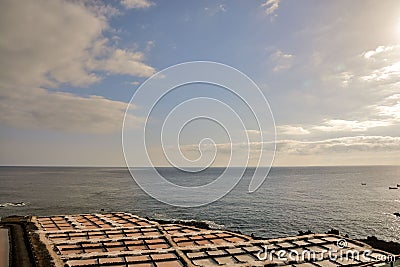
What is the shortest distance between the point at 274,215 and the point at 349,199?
44040mm

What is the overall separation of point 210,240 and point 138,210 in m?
60.6

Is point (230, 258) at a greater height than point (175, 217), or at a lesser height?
greater

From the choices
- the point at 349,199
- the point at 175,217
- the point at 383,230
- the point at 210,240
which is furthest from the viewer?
the point at 349,199

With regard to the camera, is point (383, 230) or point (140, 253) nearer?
point (140, 253)

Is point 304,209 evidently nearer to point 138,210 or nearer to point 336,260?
point 138,210

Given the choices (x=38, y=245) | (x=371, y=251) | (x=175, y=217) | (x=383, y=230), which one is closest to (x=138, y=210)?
(x=175, y=217)

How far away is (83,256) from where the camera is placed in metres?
17.4

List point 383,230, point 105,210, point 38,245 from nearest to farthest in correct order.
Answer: point 38,245
point 383,230
point 105,210

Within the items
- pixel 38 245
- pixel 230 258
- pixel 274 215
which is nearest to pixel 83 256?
pixel 38 245

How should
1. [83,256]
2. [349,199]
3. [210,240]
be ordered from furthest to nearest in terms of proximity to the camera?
1. [349,199]
2. [210,240]
3. [83,256]

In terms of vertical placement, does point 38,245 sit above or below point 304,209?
above

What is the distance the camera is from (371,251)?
20078 mm

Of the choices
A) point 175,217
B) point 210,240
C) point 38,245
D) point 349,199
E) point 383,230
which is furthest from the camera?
point 349,199

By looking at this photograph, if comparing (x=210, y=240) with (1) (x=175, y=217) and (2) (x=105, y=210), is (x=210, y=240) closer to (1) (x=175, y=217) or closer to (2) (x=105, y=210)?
(1) (x=175, y=217)
